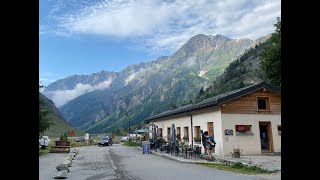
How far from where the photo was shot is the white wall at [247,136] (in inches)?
887

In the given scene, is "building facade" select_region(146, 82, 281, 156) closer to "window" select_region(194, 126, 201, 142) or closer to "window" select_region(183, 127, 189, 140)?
"window" select_region(194, 126, 201, 142)

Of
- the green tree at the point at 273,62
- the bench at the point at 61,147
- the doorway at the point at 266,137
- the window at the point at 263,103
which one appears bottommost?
the bench at the point at 61,147

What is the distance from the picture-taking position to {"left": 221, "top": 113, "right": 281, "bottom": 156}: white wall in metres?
22.5

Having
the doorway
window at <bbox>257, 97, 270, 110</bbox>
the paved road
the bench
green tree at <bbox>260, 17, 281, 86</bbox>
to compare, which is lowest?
the bench

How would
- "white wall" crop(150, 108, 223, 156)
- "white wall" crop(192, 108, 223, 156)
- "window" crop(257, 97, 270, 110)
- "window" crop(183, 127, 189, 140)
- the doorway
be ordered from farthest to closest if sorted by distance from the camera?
"window" crop(183, 127, 189, 140) → "window" crop(257, 97, 270, 110) → the doorway → "white wall" crop(150, 108, 223, 156) → "white wall" crop(192, 108, 223, 156)

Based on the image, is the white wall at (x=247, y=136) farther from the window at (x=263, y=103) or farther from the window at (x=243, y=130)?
the window at (x=263, y=103)

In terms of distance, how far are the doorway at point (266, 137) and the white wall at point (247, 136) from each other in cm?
A: 26

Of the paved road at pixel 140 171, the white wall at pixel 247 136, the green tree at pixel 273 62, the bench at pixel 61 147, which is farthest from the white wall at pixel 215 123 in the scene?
the bench at pixel 61 147

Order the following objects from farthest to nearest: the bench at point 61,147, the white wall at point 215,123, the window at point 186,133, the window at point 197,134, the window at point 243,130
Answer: the bench at point 61,147, the window at point 186,133, the window at point 197,134, the window at point 243,130, the white wall at point 215,123

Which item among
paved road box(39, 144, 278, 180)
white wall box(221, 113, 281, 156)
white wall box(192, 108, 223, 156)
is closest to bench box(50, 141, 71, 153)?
paved road box(39, 144, 278, 180)

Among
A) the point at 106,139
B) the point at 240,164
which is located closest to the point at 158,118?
the point at 106,139
